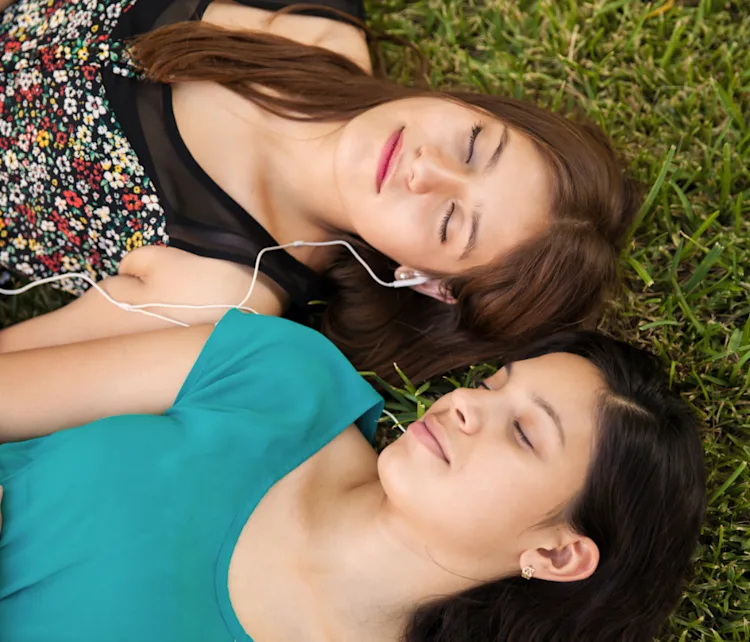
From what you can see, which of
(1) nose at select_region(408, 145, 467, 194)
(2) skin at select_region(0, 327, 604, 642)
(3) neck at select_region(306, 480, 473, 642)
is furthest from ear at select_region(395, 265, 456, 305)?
(3) neck at select_region(306, 480, 473, 642)

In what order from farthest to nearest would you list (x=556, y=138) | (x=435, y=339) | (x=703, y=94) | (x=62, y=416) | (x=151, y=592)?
(x=703, y=94)
(x=435, y=339)
(x=556, y=138)
(x=62, y=416)
(x=151, y=592)

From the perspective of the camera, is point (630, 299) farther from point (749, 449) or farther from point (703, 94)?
point (703, 94)

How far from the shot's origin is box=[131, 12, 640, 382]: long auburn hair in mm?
1991

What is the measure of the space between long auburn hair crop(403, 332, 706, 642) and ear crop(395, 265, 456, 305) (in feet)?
1.35

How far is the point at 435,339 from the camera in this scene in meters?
2.33

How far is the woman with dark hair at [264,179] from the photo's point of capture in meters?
1.95

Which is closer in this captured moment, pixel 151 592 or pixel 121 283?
pixel 151 592

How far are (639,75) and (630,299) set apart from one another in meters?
0.81

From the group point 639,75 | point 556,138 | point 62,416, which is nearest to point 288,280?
point 62,416

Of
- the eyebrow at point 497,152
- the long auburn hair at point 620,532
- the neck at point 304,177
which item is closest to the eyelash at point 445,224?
the eyebrow at point 497,152

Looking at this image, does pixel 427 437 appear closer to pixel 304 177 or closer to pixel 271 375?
pixel 271 375

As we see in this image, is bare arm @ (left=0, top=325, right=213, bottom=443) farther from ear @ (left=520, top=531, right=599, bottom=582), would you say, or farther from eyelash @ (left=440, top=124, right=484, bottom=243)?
ear @ (left=520, top=531, right=599, bottom=582)

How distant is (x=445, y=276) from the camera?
6.79 ft

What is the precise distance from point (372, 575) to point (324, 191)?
1050mm
